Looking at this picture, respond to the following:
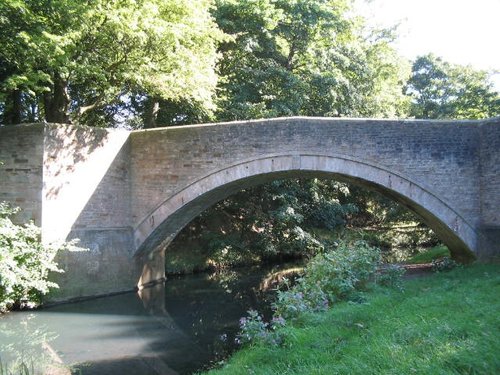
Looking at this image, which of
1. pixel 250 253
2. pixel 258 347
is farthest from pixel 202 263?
pixel 258 347

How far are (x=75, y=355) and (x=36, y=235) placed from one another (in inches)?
144

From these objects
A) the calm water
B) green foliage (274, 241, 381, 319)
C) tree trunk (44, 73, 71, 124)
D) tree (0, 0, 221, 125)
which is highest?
tree (0, 0, 221, 125)

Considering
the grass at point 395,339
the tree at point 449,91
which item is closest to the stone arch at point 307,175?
the grass at point 395,339

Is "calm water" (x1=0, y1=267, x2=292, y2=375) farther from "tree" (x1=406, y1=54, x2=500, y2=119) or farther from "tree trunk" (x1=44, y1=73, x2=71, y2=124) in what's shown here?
"tree" (x1=406, y1=54, x2=500, y2=119)

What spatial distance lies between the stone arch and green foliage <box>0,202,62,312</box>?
8.38 feet

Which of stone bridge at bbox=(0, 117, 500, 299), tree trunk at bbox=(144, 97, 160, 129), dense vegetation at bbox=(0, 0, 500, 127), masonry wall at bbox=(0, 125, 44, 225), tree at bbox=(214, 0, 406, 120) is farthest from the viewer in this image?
tree at bbox=(214, 0, 406, 120)

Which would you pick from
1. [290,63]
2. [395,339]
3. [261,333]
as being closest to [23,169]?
[261,333]

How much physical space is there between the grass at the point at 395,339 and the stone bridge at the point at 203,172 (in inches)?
141

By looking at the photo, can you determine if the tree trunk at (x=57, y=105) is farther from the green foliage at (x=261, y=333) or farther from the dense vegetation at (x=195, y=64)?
the green foliage at (x=261, y=333)

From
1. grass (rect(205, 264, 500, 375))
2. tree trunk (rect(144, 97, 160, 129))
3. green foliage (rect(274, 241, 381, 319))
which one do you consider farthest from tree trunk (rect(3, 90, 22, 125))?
grass (rect(205, 264, 500, 375))

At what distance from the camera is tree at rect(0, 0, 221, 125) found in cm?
862

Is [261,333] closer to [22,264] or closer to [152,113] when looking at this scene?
[22,264]

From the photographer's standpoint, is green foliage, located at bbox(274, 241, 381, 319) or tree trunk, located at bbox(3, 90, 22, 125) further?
tree trunk, located at bbox(3, 90, 22, 125)

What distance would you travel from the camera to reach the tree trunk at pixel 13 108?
12612 millimetres
